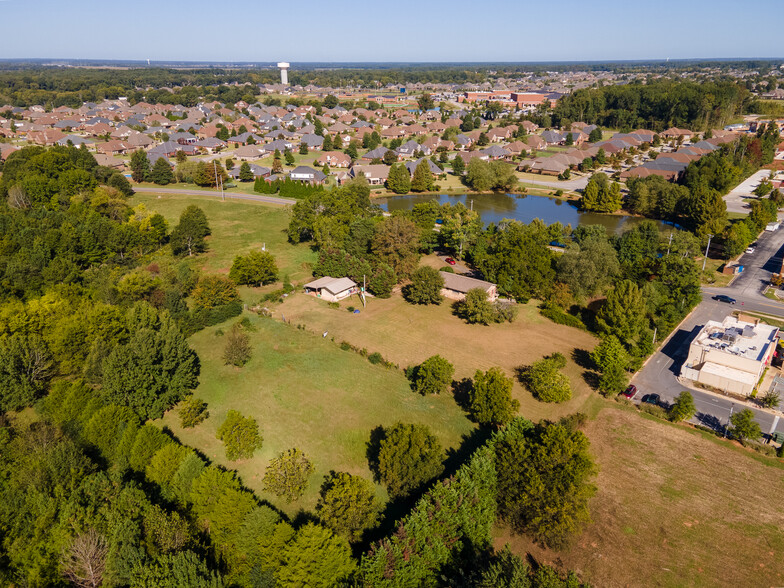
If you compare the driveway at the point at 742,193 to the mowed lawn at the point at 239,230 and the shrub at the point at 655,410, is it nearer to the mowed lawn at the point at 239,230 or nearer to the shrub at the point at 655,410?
the shrub at the point at 655,410

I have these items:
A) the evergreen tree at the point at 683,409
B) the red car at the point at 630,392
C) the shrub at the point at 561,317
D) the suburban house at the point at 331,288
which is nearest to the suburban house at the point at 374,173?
the suburban house at the point at 331,288

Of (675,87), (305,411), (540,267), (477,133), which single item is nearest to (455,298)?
(540,267)

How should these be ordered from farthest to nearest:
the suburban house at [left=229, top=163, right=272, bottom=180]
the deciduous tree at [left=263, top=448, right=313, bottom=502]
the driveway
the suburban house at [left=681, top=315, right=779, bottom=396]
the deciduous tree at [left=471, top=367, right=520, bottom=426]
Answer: the suburban house at [left=229, top=163, right=272, bottom=180]
the driveway
the suburban house at [left=681, top=315, right=779, bottom=396]
the deciduous tree at [left=471, top=367, right=520, bottom=426]
the deciduous tree at [left=263, top=448, right=313, bottom=502]

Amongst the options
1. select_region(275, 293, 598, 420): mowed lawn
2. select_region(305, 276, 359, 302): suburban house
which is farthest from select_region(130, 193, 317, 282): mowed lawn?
select_region(275, 293, 598, 420): mowed lawn

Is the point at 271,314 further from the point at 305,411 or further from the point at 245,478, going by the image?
the point at 245,478

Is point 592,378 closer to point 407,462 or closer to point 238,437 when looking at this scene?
point 407,462

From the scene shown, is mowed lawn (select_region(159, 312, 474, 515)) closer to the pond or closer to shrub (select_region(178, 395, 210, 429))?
shrub (select_region(178, 395, 210, 429))

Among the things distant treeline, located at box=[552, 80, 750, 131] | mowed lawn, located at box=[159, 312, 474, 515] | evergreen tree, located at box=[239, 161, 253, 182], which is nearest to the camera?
mowed lawn, located at box=[159, 312, 474, 515]
